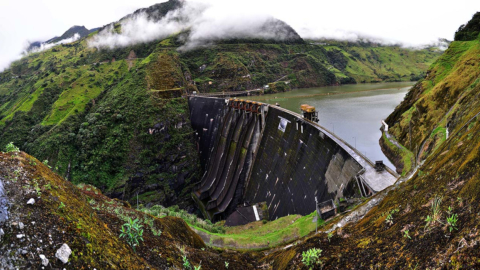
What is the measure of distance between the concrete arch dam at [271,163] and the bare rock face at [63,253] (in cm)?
1440

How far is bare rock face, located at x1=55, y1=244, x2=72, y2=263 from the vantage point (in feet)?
12.2

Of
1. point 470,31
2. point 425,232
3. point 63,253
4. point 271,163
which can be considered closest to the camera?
point 63,253

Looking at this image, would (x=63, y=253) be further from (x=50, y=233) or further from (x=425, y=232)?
(x=425, y=232)

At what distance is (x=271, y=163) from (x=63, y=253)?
84.6ft

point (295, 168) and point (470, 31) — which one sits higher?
point (470, 31)

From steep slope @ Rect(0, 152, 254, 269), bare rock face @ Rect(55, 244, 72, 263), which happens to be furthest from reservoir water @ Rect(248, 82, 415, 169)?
bare rock face @ Rect(55, 244, 72, 263)

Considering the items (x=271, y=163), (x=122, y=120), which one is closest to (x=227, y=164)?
(x=271, y=163)

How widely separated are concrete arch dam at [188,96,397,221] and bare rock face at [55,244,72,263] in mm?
14404

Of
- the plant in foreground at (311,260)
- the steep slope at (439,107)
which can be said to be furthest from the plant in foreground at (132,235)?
the steep slope at (439,107)

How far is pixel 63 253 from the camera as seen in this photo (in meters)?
3.76

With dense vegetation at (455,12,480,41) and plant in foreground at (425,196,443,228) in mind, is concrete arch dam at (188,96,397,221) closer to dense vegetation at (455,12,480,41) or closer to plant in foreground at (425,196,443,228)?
plant in foreground at (425,196,443,228)

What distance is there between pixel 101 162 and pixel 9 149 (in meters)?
42.8

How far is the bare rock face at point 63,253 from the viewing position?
146 inches

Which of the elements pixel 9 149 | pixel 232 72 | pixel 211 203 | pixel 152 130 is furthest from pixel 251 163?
pixel 232 72
